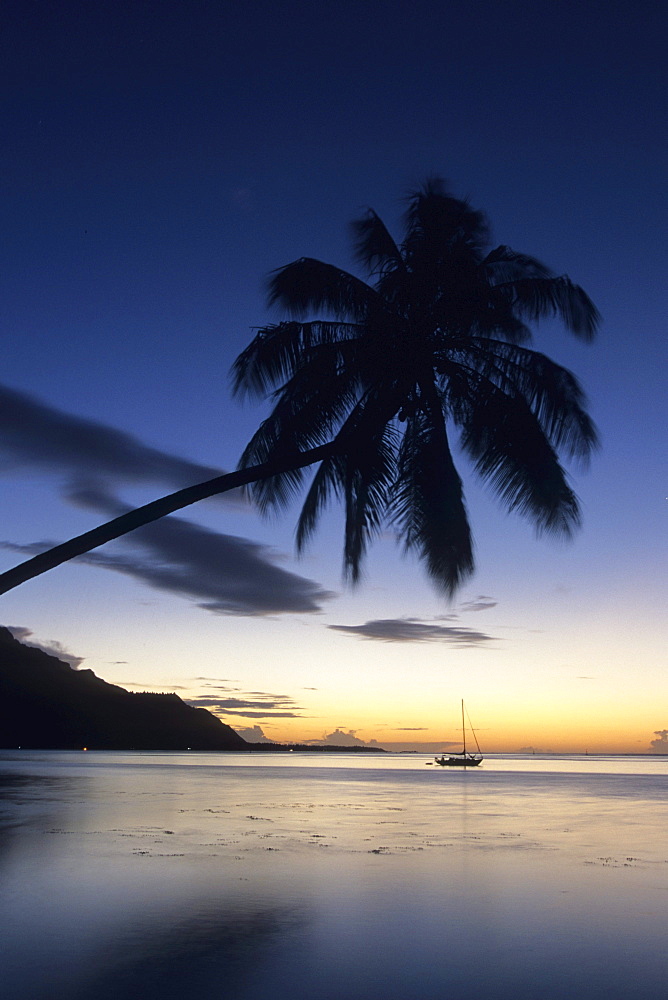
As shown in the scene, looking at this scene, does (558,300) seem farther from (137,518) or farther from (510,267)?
(137,518)

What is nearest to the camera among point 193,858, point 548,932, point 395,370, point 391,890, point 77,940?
point 77,940

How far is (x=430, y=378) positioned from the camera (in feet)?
39.1

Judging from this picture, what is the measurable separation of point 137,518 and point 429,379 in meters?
4.73

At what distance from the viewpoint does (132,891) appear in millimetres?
11961

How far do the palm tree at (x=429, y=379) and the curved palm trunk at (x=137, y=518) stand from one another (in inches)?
68.7

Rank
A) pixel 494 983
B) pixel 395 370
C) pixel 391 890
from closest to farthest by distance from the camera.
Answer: pixel 494 983
pixel 395 370
pixel 391 890

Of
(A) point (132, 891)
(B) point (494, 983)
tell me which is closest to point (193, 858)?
(A) point (132, 891)

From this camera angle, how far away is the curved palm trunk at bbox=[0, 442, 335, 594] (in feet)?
27.3

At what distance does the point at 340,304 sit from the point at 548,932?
28.5 feet

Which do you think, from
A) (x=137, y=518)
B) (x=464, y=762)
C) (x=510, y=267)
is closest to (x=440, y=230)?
(x=510, y=267)

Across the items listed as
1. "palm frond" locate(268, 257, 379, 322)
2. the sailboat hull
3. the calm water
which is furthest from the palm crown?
the sailboat hull

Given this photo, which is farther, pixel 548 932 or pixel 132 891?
pixel 132 891

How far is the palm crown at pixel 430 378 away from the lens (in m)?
12.1

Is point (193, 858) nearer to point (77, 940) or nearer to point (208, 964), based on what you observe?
point (77, 940)
